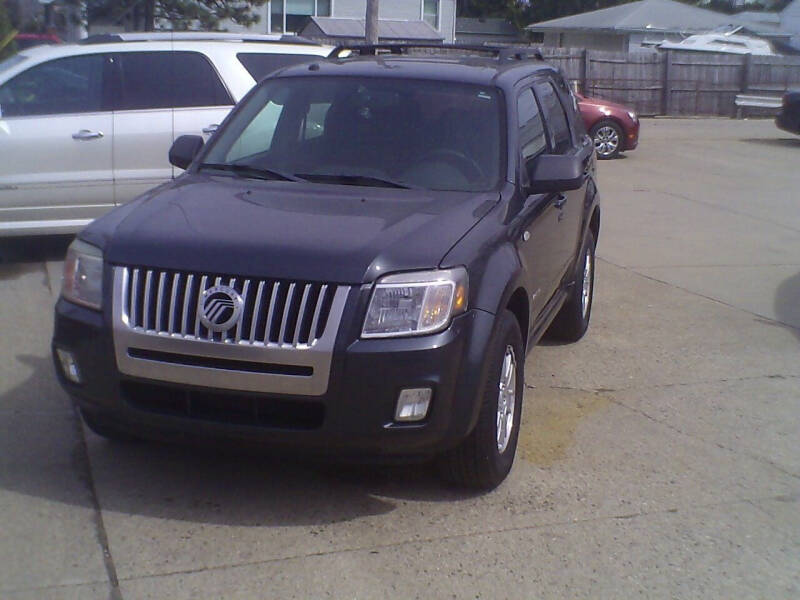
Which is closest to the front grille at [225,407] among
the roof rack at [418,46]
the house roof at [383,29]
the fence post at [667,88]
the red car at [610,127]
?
the roof rack at [418,46]

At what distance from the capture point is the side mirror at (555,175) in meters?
5.32

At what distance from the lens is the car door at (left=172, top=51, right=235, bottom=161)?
913 centimetres

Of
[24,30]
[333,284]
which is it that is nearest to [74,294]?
[333,284]

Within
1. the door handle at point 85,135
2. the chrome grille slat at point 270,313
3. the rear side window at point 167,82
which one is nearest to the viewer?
the chrome grille slat at point 270,313

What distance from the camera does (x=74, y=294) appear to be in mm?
4590

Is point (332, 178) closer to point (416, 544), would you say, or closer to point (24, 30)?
point (416, 544)

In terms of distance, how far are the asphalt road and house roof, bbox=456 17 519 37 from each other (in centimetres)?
5314

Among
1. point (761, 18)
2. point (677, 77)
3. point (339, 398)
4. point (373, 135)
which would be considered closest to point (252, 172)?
point (373, 135)

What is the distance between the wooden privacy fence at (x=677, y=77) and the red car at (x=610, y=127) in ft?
27.6

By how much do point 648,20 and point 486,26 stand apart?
19.4 m

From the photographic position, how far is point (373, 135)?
5508 mm

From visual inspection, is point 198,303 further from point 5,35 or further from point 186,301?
point 5,35

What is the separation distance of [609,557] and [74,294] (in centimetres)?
249

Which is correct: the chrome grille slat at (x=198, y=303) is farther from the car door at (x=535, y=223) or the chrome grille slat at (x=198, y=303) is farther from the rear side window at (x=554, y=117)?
the rear side window at (x=554, y=117)
